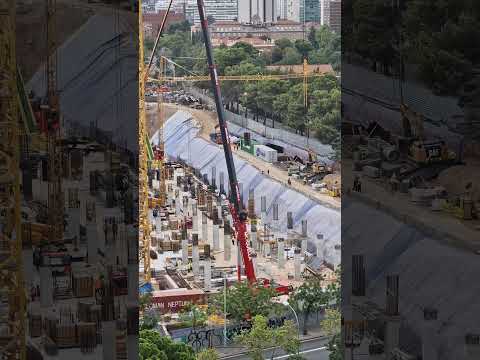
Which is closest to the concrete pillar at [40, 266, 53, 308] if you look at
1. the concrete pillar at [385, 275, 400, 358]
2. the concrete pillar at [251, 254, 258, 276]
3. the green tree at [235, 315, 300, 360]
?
the concrete pillar at [385, 275, 400, 358]

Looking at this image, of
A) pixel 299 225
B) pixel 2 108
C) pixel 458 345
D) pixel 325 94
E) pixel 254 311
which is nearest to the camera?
pixel 2 108

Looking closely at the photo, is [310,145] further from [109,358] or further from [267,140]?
[109,358]

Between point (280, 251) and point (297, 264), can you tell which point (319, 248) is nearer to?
point (297, 264)

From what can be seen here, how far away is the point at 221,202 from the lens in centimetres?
1255

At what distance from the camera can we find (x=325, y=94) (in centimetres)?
1305

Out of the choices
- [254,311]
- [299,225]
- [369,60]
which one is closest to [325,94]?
[299,225]

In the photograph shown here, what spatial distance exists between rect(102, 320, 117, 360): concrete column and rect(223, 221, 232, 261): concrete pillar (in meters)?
8.45

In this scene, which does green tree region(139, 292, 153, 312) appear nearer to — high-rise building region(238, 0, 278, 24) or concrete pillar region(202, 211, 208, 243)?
concrete pillar region(202, 211, 208, 243)

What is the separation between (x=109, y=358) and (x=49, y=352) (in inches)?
8.4

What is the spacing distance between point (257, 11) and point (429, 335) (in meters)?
8.43

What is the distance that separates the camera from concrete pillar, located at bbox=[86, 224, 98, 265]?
12.4ft

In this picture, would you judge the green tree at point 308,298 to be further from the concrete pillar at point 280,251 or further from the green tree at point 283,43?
the green tree at point 283,43

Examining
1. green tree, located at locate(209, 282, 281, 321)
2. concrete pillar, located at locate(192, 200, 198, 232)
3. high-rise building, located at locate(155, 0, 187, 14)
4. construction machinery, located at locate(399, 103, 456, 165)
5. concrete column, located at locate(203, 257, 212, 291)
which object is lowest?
green tree, located at locate(209, 282, 281, 321)

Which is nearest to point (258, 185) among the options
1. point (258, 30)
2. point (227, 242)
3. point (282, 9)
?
point (227, 242)
